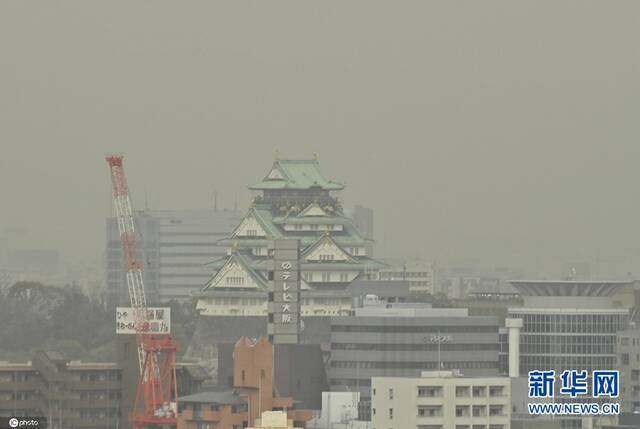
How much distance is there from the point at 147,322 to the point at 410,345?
13925mm

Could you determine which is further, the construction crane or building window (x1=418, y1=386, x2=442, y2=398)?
the construction crane

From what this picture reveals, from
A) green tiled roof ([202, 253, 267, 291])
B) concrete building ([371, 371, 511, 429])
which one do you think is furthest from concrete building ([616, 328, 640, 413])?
green tiled roof ([202, 253, 267, 291])

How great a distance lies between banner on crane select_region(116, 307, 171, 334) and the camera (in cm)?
12094

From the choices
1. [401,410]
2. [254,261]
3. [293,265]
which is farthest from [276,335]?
[254,261]

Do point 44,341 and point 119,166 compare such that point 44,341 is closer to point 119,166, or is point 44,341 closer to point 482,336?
point 119,166

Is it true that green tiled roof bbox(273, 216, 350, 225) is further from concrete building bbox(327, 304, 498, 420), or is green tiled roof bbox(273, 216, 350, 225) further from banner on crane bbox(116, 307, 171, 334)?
concrete building bbox(327, 304, 498, 420)

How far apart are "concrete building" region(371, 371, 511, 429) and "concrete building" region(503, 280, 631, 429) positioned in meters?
23.7

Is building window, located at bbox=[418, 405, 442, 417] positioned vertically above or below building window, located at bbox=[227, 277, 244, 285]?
below

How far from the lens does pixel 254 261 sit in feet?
577

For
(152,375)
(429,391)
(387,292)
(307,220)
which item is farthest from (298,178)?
(429,391)

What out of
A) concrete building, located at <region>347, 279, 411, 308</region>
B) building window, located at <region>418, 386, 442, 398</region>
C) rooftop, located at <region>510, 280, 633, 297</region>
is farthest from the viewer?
concrete building, located at <region>347, 279, 411, 308</region>

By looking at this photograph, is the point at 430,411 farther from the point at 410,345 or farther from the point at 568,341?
the point at 568,341

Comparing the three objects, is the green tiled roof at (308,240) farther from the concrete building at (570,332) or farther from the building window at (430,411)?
the building window at (430,411)

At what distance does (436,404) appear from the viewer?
299 ft
